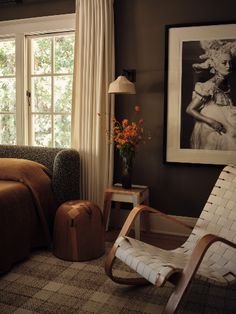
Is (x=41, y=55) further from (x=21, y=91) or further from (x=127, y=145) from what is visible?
(x=127, y=145)

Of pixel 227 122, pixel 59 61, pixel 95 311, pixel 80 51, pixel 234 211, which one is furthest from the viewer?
pixel 59 61

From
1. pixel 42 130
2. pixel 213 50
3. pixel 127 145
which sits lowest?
pixel 127 145

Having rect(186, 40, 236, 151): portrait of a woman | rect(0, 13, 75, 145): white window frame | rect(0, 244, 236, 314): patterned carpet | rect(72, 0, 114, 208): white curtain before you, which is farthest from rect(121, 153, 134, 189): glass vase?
rect(0, 13, 75, 145): white window frame

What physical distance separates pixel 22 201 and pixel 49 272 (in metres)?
0.57

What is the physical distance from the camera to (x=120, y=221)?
356cm

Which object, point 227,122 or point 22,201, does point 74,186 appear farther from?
point 227,122

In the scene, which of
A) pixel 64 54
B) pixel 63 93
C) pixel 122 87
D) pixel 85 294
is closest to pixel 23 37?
pixel 64 54

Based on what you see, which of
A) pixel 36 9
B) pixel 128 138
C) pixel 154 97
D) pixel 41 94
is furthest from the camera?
pixel 41 94

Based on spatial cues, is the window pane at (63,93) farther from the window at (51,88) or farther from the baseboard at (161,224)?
the baseboard at (161,224)

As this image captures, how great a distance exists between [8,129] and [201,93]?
86.5 inches

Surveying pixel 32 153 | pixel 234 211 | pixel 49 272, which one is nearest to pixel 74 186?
pixel 32 153

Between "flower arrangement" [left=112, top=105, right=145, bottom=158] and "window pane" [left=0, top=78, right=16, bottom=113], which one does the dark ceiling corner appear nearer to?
"window pane" [left=0, top=78, right=16, bottom=113]

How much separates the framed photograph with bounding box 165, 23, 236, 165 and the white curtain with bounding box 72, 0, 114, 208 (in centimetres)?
57

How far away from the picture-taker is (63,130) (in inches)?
151
